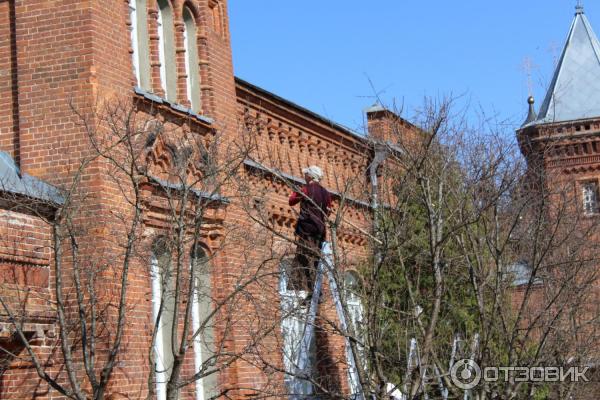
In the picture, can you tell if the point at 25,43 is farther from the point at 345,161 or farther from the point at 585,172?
the point at 585,172

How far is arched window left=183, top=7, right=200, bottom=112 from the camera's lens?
15637 mm

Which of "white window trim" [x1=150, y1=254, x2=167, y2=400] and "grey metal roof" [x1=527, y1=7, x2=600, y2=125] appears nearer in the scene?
"white window trim" [x1=150, y1=254, x2=167, y2=400]

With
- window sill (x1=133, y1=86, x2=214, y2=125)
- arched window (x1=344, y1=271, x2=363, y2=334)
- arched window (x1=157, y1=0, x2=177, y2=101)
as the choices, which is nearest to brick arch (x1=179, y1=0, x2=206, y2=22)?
arched window (x1=157, y1=0, x2=177, y2=101)

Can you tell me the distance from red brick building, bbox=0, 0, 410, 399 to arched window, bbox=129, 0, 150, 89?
2 cm

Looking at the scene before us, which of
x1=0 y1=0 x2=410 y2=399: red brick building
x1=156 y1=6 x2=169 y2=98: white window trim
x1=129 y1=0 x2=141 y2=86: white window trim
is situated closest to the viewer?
x1=0 y1=0 x2=410 y2=399: red brick building

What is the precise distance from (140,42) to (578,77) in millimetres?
29097

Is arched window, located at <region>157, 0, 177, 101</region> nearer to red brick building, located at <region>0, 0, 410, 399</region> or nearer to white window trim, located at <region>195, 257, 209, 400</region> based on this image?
red brick building, located at <region>0, 0, 410, 399</region>

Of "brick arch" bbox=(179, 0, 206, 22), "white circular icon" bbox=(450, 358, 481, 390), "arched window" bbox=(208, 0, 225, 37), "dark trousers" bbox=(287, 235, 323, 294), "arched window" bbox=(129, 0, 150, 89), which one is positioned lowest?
"white circular icon" bbox=(450, 358, 481, 390)

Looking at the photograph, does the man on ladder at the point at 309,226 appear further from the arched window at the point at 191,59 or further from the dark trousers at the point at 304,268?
the arched window at the point at 191,59

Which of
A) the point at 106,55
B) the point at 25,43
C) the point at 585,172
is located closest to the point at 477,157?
the point at 106,55

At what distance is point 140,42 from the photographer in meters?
14.6

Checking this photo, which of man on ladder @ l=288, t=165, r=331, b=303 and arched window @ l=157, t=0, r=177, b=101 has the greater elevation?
arched window @ l=157, t=0, r=177, b=101

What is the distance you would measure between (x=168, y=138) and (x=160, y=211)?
1.00 m

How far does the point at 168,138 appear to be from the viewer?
14312 mm
